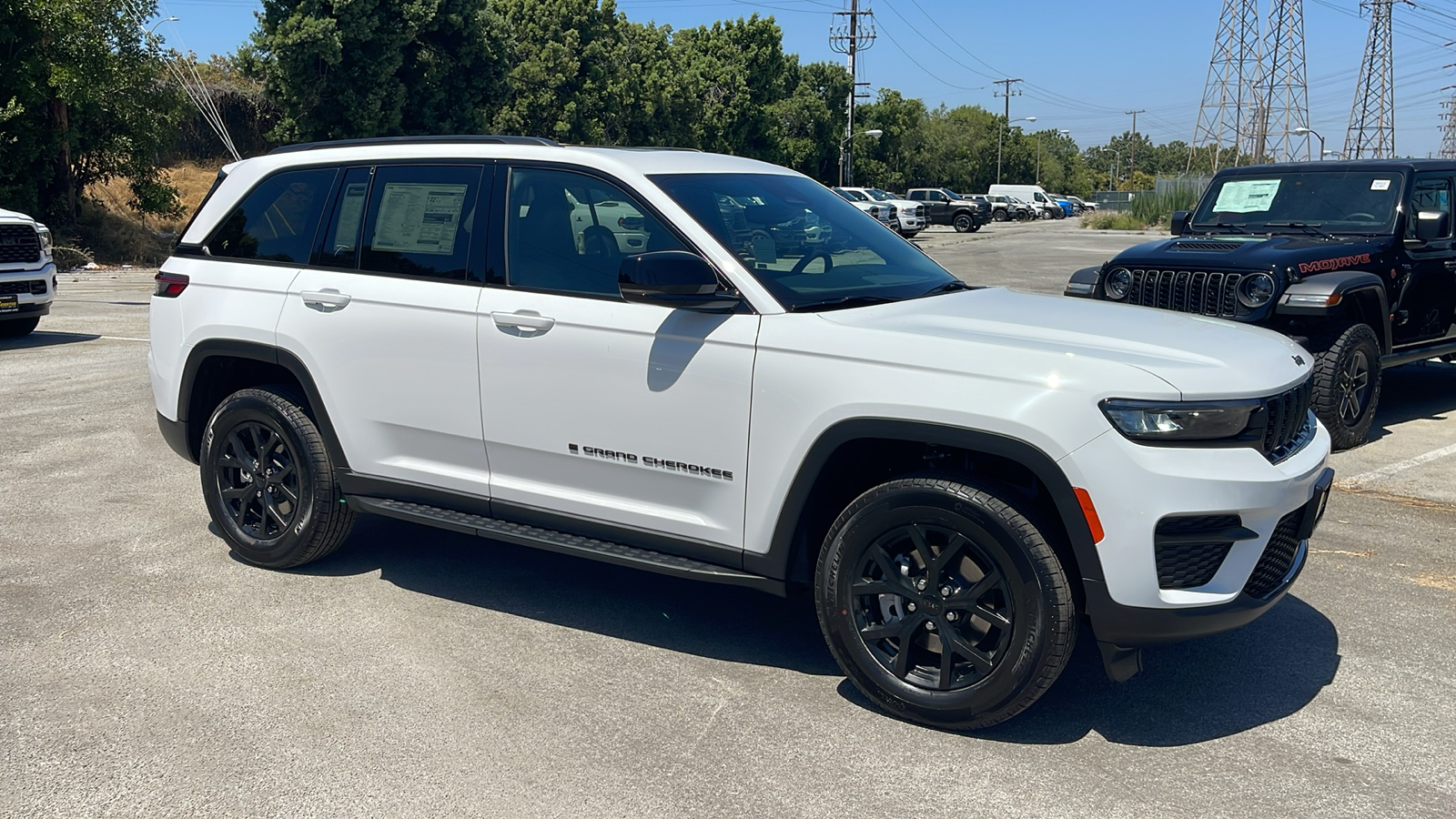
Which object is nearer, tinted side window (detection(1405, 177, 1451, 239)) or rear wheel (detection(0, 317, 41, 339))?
tinted side window (detection(1405, 177, 1451, 239))

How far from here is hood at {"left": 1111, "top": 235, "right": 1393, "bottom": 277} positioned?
25.7ft

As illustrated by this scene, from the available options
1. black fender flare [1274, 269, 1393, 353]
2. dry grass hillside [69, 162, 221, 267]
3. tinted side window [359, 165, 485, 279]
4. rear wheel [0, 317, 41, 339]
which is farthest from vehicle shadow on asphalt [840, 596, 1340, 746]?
dry grass hillside [69, 162, 221, 267]

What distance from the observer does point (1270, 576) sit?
3.75 meters

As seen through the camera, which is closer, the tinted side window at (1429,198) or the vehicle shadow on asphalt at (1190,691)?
the vehicle shadow on asphalt at (1190,691)

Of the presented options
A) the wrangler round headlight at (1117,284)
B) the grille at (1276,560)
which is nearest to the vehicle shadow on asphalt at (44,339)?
the wrangler round headlight at (1117,284)

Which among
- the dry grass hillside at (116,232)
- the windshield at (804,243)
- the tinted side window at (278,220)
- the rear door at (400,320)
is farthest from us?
the dry grass hillside at (116,232)

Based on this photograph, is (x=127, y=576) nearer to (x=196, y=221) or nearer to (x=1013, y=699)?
(x=196, y=221)

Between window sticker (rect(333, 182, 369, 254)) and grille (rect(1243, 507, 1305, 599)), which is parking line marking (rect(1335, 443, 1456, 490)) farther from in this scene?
window sticker (rect(333, 182, 369, 254))

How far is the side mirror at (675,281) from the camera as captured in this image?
12.9 feet

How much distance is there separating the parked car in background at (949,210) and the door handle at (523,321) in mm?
49167

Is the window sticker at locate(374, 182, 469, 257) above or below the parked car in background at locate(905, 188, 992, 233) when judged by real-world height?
below

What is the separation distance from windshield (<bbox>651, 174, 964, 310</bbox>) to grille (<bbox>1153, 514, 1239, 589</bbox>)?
4.42 feet

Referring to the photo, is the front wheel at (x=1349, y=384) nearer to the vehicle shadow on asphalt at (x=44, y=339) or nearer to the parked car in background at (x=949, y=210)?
the vehicle shadow on asphalt at (x=44, y=339)

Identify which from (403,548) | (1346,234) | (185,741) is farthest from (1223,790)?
(1346,234)
